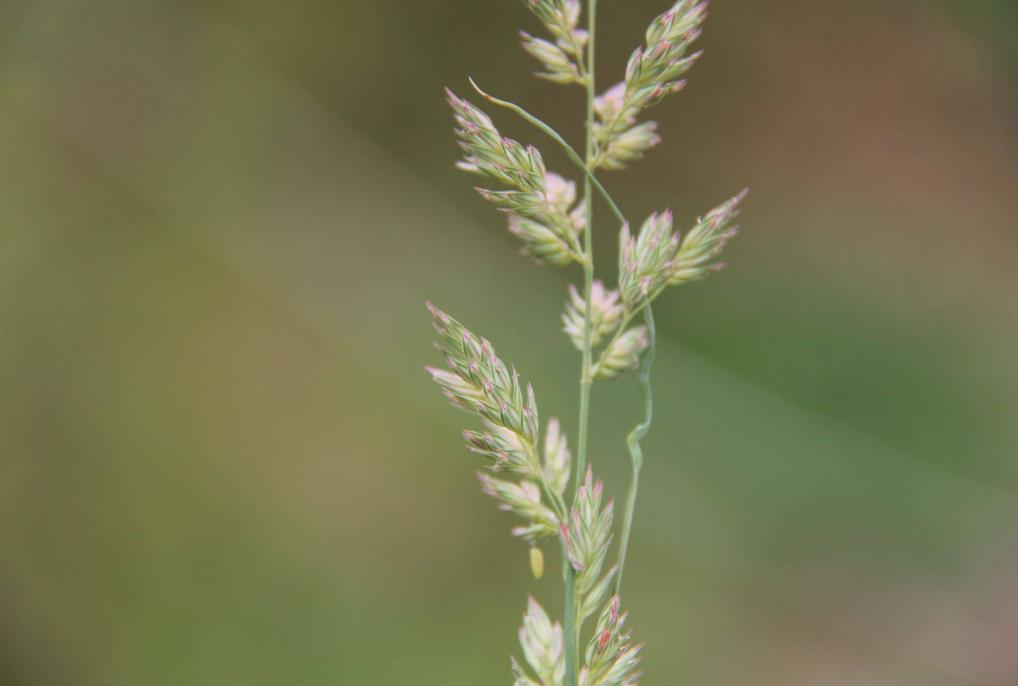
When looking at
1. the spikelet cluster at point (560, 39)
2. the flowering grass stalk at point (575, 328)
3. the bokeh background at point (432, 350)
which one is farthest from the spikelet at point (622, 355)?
the bokeh background at point (432, 350)

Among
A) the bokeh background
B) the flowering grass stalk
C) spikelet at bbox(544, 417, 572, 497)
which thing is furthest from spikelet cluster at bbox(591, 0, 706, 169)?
the bokeh background

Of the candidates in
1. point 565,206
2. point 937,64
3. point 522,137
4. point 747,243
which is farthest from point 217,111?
point 937,64

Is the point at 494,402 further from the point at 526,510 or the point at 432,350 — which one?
the point at 432,350

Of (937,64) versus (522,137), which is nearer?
(522,137)

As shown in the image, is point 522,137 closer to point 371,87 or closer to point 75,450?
point 371,87

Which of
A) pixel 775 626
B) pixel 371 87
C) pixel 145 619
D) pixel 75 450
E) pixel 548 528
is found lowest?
pixel 145 619

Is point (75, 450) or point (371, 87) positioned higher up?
point (371, 87)

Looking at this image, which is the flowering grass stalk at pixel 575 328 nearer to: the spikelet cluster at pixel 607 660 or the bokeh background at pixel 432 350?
the spikelet cluster at pixel 607 660
